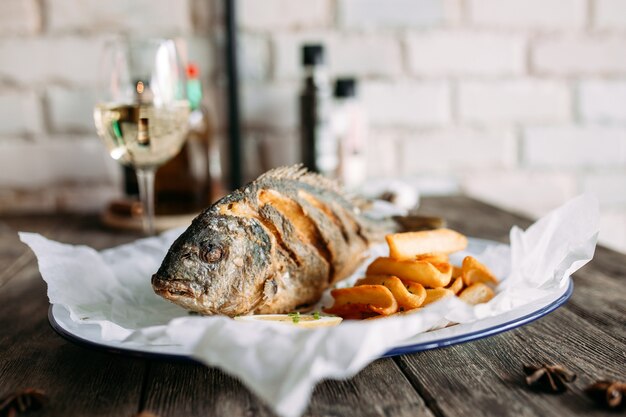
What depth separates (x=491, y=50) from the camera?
2.08 metres

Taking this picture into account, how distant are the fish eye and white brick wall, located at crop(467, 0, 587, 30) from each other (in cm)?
155

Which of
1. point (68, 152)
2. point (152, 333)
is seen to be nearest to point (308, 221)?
point (152, 333)

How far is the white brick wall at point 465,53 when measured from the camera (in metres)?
2.04

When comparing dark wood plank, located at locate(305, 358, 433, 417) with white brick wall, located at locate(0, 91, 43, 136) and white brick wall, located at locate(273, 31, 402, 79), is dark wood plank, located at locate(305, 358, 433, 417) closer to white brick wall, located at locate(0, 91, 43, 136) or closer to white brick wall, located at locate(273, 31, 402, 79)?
white brick wall, located at locate(273, 31, 402, 79)

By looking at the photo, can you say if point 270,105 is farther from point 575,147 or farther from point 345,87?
point 575,147

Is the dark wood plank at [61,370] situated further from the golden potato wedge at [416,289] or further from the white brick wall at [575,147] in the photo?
the white brick wall at [575,147]

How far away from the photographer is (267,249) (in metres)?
0.83

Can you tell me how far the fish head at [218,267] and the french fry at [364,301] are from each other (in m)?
0.10

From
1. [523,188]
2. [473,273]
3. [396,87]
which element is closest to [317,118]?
[396,87]

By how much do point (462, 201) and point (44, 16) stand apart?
4.24 feet

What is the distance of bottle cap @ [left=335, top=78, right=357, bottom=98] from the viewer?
1.75 meters

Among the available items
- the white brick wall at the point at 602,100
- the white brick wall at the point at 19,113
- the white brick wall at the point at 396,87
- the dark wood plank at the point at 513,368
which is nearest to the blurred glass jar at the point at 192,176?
the white brick wall at the point at 396,87

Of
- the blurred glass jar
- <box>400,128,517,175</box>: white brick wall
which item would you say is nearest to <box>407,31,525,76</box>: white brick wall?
<box>400,128,517,175</box>: white brick wall

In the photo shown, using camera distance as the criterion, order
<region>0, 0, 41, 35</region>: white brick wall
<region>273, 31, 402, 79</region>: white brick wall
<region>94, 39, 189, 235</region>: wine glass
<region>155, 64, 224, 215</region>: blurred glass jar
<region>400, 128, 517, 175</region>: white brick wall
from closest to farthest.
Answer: <region>94, 39, 189, 235</region>: wine glass
<region>155, 64, 224, 215</region>: blurred glass jar
<region>0, 0, 41, 35</region>: white brick wall
<region>273, 31, 402, 79</region>: white brick wall
<region>400, 128, 517, 175</region>: white brick wall
